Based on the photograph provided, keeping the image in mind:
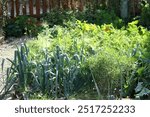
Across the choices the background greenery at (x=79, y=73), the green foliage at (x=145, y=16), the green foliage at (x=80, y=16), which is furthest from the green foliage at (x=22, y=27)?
the background greenery at (x=79, y=73)

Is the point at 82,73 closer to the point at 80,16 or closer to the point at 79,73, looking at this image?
the point at 79,73

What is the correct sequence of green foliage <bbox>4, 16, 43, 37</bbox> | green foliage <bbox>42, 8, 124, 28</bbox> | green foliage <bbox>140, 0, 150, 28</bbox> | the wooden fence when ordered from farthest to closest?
the wooden fence → green foliage <bbox>140, 0, 150, 28</bbox> → green foliage <bbox>42, 8, 124, 28</bbox> → green foliage <bbox>4, 16, 43, 37</bbox>

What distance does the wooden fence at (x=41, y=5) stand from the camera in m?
11.4

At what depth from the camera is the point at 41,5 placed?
11.8m

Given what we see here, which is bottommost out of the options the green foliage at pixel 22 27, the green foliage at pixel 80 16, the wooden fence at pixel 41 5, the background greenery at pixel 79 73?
the background greenery at pixel 79 73

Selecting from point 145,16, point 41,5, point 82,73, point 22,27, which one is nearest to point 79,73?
point 82,73

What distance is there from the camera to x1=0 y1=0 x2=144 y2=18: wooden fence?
37.2 feet

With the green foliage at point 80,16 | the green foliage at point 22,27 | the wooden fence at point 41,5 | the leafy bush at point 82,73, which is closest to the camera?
the leafy bush at point 82,73

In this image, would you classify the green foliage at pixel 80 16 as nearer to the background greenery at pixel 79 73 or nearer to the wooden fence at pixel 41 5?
the wooden fence at pixel 41 5

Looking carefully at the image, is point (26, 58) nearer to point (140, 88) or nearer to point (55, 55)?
point (55, 55)

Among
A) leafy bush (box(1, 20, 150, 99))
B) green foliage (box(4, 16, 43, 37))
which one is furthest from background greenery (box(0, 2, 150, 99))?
green foliage (box(4, 16, 43, 37))

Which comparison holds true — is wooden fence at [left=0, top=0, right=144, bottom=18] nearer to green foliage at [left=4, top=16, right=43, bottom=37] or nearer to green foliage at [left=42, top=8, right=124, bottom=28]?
green foliage at [left=42, top=8, right=124, bottom=28]

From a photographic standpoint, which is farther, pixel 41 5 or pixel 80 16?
pixel 41 5

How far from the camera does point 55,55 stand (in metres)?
5.50
